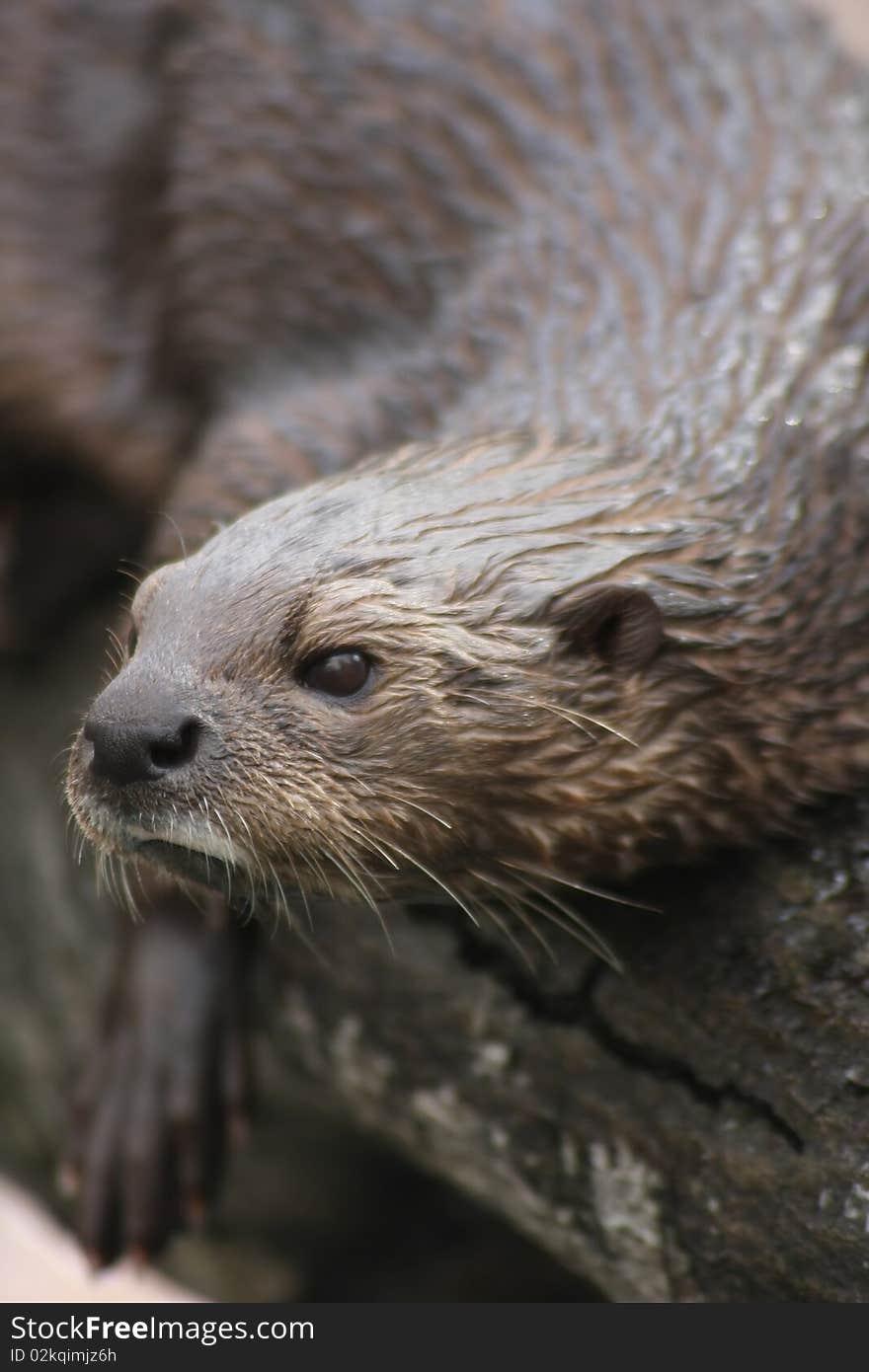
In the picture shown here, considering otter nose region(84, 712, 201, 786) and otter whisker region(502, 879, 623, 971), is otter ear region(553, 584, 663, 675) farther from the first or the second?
otter nose region(84, 712, 201, 786)

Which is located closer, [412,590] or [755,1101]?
[412,590]

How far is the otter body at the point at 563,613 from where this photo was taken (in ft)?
5.74

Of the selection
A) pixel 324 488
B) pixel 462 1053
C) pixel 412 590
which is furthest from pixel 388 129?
pixel 462 1053

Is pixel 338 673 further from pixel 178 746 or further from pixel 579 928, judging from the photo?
pixel 579 928

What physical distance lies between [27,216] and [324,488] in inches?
52.8

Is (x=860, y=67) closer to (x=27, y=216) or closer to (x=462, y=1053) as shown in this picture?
(x=27, y=216)

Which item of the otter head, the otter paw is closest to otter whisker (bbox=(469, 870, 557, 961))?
the otter head

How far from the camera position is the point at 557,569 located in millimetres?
1812

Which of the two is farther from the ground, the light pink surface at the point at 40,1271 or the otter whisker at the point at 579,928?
the otter whisker at the point at 579,928

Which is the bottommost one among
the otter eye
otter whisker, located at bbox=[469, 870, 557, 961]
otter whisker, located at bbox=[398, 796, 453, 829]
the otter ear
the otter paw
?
the otter paw

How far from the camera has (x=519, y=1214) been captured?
2266 mm

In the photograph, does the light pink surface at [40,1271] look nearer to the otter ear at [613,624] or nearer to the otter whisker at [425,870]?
the otter whisker at [425,870]

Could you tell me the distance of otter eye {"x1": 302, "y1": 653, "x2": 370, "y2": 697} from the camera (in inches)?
69.4

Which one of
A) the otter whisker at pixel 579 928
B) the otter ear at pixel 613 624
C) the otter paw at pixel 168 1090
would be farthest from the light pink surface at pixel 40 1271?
the otter ear at pixel 613 624
